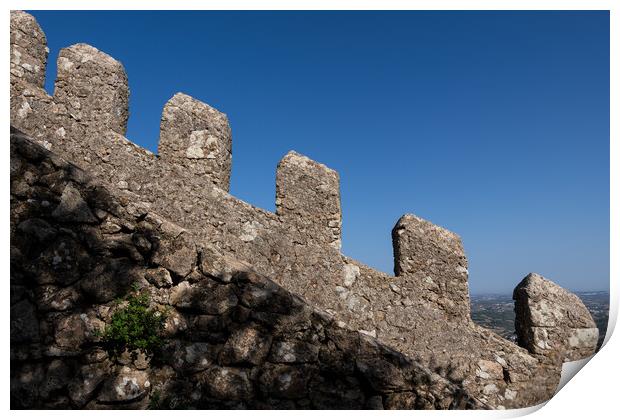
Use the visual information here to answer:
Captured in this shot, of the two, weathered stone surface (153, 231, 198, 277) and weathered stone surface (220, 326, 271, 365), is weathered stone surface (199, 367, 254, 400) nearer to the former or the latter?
weathered stone surface (220, 326, 271, 365)

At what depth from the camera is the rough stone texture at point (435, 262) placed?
507 centimetres

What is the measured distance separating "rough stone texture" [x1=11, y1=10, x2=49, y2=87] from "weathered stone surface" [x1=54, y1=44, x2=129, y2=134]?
0.81 feet

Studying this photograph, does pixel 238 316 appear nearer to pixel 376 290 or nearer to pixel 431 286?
pixel 376 290

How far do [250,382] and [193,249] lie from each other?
99 centimetres

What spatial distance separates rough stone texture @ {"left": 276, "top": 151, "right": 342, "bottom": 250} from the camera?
16.8 ft

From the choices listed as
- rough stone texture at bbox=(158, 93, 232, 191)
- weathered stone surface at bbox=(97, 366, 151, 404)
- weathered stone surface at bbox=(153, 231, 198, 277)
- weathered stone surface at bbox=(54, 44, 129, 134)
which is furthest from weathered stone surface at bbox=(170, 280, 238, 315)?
weathered stone surface at bbox=(54, 44, 129, 134)

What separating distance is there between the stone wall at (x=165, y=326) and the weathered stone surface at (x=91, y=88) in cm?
263

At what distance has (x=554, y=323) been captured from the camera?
15.7ft

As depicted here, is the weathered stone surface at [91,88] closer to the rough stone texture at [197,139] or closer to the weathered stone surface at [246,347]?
the rough stone texture at [197,139]

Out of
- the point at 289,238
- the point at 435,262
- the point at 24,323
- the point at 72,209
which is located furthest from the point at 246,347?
the point at 435,262

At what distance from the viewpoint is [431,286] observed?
5.09 m

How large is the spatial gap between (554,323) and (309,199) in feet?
11.6

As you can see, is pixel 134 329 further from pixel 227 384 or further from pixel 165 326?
pixel 227 384

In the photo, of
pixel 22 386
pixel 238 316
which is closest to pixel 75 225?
pixel 22 386
